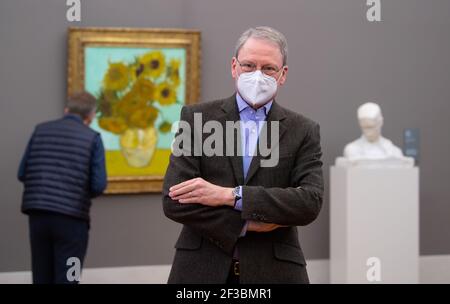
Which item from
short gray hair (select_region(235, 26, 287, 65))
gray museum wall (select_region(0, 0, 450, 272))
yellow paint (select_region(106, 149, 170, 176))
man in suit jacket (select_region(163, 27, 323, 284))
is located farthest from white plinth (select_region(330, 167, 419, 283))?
short gray hair (select_region(235, 26, 287, 65))

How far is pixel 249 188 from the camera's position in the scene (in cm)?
246

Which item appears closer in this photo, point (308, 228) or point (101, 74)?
point (101, 74)

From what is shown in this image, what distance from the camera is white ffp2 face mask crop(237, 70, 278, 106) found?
2477 millimetres

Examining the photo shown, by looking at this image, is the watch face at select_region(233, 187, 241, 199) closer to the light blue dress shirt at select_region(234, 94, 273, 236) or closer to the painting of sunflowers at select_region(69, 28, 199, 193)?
the light blue dress shirt at select_region(234, 94, 273, 236)

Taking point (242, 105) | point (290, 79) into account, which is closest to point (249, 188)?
point (242, 105)

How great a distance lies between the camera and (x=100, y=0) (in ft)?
24.2

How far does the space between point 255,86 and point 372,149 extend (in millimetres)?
4951

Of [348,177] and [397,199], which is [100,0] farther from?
[397,199]

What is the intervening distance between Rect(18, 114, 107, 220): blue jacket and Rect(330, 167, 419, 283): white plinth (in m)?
2.82

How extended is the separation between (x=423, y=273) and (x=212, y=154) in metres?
6.50

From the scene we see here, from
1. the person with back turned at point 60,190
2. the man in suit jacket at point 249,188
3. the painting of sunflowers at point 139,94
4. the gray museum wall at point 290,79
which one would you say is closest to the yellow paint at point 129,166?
the painting of sunflowers at point 139,94

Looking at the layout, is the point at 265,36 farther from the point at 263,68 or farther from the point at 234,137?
the point at 234,137
